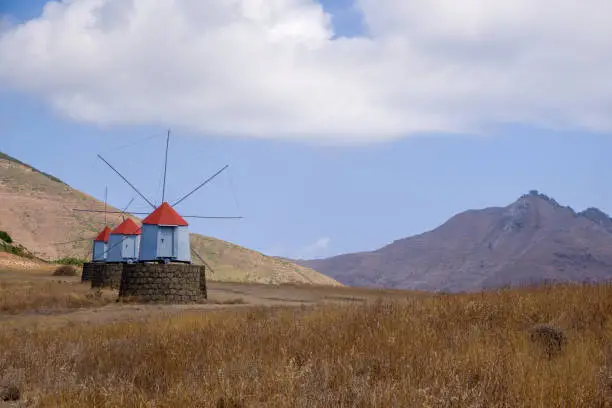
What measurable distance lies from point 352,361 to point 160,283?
18294 millimetres

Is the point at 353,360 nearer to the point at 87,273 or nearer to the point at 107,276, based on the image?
the point at 107,276

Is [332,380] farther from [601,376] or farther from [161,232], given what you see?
[161,232]

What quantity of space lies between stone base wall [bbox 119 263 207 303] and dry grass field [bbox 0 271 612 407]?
11697 mm

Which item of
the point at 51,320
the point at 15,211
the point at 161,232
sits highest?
the point at 15,211

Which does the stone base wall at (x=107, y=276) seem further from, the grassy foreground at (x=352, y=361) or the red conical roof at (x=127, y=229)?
the grassy foreground at (x=352, y=361)

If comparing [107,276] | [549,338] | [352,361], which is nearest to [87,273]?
[107,276]

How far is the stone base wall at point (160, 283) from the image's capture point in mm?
23688

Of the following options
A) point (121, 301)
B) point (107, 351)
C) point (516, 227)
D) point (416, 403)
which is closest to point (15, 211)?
point (121, 301)

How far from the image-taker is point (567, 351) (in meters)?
6.81

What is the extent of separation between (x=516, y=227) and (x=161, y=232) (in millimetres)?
182343

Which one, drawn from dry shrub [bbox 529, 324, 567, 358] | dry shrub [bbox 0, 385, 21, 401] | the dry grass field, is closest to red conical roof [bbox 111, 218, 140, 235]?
the dry grass field

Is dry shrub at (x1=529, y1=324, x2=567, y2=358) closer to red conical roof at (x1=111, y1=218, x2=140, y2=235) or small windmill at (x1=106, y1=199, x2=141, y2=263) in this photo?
small windmill at (x1=106, y1=199, x2=141, y2=263)

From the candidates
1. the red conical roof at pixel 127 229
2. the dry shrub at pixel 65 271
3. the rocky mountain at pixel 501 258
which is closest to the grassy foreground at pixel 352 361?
the red conical roof at pixel 127 229

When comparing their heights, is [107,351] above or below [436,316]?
below
